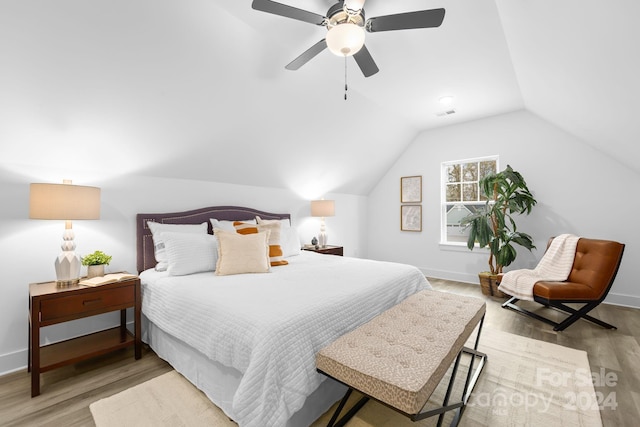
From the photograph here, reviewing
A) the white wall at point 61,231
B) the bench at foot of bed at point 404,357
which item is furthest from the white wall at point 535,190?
the white wall at point 61,231

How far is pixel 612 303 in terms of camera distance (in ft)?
11.5

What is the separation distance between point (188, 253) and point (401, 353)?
190 cm

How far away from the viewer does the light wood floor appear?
162 cm

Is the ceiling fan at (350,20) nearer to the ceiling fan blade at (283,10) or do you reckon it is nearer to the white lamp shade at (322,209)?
the ceiling fan blade at (283,10)

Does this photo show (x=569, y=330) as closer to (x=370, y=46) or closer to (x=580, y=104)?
(x=580, y=104)

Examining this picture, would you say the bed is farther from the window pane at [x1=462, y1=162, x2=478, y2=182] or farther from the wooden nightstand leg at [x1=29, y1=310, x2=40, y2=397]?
the window pane at [x1=462, y1=162, x2=478, y2=182]

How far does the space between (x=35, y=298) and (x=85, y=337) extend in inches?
26.6

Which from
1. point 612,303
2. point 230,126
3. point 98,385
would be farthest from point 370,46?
point 612,303

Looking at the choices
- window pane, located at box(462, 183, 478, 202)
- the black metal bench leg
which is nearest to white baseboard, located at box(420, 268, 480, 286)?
window pane, located at box(462, 183, 478, 202)

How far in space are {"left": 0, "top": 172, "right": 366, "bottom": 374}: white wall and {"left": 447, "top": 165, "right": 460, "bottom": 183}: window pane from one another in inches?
137

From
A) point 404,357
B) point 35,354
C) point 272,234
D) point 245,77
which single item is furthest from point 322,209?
point 35,354

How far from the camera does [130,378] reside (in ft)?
6.49

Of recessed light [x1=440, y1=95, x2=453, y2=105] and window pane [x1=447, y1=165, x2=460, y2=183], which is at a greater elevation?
recessed light [x1=440, y1=95, x2=453, y2=105]

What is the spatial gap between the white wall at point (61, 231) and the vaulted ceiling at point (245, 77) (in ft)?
0.45
